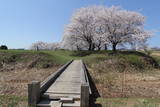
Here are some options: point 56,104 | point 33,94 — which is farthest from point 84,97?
point 33,94

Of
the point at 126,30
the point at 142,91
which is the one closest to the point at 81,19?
the point at 126,30

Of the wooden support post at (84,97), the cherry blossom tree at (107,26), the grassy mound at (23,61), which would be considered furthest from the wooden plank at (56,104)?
the cherry blossom tree at (107,26)

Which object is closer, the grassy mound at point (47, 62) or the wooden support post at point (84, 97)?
the wooden support post at point (84, 97)

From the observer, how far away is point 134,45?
2872 centimetres

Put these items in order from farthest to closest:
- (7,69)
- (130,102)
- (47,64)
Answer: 1. (47,64)
2. (7,69)
3. (130,102)

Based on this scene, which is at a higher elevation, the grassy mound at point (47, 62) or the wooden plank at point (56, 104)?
the grassy mound at point (47, 62)

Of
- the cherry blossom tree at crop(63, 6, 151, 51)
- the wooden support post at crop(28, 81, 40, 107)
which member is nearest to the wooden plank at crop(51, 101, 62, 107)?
the wooden support post at crop(28, 81, 40, 107)

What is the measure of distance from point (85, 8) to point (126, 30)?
31.8ft

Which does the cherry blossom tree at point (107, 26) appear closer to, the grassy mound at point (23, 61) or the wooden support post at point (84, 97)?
the grassy mound at point (23, 61)

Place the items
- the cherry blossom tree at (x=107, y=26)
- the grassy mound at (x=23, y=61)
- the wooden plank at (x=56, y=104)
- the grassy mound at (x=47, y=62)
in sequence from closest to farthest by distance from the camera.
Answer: the wooden plank at (x=56, y=104)
the grassy mound at (x=23, y=61)
the grassy mound at (x=47, y=62)
the cherry blossom tree at (x=107, y=26)

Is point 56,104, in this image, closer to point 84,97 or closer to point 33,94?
point 33,94

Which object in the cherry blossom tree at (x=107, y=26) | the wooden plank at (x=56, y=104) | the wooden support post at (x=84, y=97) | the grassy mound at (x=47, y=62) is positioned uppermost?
the cherry blossom tree at (x=107, y=26)

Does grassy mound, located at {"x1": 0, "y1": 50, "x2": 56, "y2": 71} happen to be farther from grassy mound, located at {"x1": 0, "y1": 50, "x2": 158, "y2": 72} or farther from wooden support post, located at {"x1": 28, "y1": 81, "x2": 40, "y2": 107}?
wooden support post, located at {"x1": 28, "y1": 81, "x2": 40, "y2": 107}

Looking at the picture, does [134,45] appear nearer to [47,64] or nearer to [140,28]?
[140,28]
